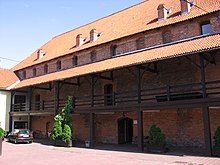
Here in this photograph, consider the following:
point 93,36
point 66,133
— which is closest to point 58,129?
point 66,133

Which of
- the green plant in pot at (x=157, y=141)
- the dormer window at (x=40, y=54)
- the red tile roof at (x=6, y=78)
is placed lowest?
the green plant in pot at (x=157, y=141)

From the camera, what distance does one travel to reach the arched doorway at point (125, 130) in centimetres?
1995

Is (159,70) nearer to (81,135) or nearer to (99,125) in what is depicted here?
(99,125)

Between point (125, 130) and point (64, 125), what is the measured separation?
5147 millimetres

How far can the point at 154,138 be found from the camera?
14211 mm

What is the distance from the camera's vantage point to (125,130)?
67.0ft

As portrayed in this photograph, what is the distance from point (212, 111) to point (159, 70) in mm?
4620

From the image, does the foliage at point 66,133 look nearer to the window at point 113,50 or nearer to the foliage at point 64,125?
the foliage at point 64,125

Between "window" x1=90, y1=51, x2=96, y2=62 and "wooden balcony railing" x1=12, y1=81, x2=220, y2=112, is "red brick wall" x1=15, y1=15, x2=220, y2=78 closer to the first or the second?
"window" x1=90, y1=51, x2=96, y2=62

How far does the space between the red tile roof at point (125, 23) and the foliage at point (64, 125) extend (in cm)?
653

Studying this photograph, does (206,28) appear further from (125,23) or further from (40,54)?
(40,54)

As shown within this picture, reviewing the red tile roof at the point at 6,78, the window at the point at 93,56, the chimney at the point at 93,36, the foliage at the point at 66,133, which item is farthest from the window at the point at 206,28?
the red tile roof at the point at 6,78

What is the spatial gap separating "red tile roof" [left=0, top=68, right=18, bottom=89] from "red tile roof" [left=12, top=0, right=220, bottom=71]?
1.21 meters

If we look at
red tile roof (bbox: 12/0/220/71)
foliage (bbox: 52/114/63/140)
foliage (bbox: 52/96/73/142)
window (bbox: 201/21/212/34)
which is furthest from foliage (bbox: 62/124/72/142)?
window (bbox: 201/21/212/34)
